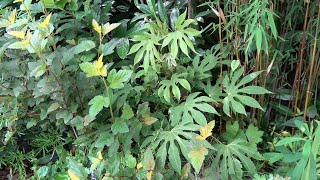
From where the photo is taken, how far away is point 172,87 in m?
1.61

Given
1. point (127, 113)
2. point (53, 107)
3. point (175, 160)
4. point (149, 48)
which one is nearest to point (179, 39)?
point (149, 48)

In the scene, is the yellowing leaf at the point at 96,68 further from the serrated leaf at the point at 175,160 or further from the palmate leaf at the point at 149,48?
the serrated leaf at the point at 175,160

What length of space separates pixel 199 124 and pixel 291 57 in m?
0.56

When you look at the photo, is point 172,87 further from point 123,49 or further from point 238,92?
point 123,49

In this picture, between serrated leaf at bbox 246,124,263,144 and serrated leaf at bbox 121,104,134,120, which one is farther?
serrated leaf at bbox 246,124,263,144

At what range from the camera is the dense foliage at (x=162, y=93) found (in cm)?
148

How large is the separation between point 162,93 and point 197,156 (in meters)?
0.36

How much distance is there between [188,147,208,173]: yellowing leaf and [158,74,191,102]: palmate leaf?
0.91 ft

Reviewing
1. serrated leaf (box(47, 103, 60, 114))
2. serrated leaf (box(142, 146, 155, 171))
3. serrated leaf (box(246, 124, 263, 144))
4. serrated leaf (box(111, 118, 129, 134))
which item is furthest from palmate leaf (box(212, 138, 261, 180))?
serrated leaf (box(47, 103, 60, 114))

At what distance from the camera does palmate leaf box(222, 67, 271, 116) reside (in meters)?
1.58

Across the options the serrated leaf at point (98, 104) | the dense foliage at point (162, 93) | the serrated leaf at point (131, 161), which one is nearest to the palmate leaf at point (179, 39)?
the dense foliage at point (162, 93)

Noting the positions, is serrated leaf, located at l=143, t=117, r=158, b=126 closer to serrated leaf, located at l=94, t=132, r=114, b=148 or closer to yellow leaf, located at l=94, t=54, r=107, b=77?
serrated leaf, located at l=94, t=132, r=114, b=148

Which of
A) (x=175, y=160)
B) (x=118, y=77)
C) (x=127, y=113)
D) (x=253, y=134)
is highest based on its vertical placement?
(x=118, y=77)

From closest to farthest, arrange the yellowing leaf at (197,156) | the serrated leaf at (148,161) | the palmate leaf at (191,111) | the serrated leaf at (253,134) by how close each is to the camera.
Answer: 1. the yellowing leaf at (197,156)
2. the serrated leaf at (148,161)
3. the palmate leaf at (191,111)
4. the serrated leaf at (253,134)
